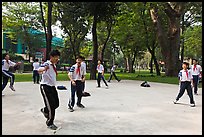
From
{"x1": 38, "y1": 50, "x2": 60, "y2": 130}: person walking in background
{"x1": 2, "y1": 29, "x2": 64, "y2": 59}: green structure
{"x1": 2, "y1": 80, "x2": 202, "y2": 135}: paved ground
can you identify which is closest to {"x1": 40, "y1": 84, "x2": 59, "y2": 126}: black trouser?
{"x1": 38, "y1": 50, "x2": 60, "y2": 130}: person walking in background

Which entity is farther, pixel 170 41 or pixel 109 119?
pixel 170 41

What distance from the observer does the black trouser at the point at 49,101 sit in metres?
6.27

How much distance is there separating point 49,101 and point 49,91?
230 millimetres

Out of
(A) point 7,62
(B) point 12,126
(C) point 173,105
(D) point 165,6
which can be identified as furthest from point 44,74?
(D) point 165,6

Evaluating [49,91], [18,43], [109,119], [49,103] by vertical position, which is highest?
[18,43]

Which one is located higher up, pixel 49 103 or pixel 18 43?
pixel 18 43

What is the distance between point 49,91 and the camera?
6.39 m

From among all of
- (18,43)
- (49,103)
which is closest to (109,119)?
(49,103)

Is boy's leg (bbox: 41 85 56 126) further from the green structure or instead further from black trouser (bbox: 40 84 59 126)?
the green structure

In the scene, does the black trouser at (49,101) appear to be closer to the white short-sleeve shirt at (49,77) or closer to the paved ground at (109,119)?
the white short-sleeve shirt at (49,77)

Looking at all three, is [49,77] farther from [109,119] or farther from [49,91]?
[109,119]

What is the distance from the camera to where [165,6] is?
2759 centimetres

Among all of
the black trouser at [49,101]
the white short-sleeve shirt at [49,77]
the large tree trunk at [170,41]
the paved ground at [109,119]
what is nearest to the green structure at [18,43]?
the large tree trunk at [170,41]

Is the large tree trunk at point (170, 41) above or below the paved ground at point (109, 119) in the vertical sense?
above
